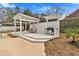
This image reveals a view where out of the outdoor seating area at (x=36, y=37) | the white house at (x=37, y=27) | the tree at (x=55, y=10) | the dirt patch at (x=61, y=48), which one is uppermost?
the tree at (x=55, y=10)

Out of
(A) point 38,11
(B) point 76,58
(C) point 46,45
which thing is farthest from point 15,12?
(B) point 76,58

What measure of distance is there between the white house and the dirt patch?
0.22 ft

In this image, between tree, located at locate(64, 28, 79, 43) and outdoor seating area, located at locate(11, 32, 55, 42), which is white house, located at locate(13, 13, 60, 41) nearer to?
outdoor seating area, located at locate(11, 32, 55, 42)

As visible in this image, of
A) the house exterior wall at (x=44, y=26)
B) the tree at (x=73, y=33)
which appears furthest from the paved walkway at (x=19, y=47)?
the tree at (x=73, y=33)

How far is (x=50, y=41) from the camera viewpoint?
3619 millimetres

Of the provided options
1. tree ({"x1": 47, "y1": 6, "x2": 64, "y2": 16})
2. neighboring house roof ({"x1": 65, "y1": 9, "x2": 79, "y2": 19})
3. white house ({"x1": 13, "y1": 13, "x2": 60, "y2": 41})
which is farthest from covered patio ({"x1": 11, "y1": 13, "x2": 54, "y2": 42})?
neighboring house roof ({"x1": 65, "y1": 9, "x2": 79, "y2": 19})

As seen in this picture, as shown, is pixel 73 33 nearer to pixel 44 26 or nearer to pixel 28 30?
pixel 44 26

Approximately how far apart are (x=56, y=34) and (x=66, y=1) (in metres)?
0.35

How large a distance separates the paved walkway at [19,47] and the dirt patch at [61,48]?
0.08m

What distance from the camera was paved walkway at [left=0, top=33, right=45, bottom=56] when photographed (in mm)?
3584

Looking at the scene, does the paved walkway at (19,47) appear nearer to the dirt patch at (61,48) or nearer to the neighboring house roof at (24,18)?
the dirt patch at (61,48)

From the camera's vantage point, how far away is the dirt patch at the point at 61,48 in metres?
3.58

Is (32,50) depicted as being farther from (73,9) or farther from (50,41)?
(73,9)

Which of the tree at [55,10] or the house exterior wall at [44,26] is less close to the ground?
the tree at [55,10]
